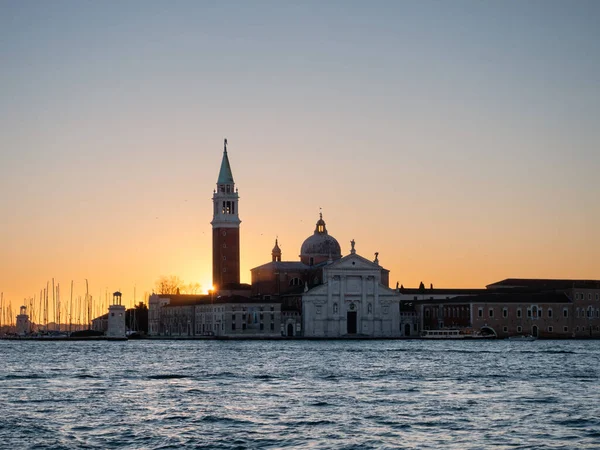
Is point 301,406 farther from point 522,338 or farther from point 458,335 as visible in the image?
point 458,335

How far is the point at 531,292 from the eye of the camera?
122500 mm

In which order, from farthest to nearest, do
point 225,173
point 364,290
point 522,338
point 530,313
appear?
point 225,173, point 364,290, point 530,313, point 522,338

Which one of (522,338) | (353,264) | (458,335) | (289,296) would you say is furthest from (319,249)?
(522,338)

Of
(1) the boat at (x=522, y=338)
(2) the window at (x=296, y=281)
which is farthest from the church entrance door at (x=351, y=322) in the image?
(1) the boat at (x=522, y=338)

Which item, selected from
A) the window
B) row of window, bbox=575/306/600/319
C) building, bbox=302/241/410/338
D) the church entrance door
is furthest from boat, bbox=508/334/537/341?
the window

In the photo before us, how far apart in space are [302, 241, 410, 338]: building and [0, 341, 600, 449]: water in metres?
56.4

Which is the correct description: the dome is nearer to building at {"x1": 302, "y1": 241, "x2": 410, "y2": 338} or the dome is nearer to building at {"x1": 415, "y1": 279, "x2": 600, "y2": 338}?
building at {"x1": 302, "y1": 241, "x2": 410, "y2": 338}

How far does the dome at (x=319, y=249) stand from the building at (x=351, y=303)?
9.97 m

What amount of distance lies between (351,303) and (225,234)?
1582cm

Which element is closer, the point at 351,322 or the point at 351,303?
the point at 351,303

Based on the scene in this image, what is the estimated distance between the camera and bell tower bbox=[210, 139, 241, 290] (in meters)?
123

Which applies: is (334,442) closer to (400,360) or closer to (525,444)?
(525,444)

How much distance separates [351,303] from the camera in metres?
116

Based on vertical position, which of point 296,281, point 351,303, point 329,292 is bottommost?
point 351,303
